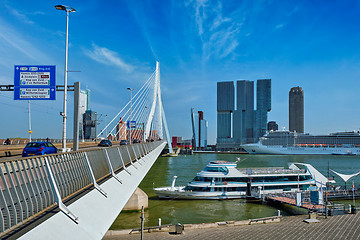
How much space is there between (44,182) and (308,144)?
130 m

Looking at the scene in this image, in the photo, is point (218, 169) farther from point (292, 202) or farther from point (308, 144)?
point (308, 144)

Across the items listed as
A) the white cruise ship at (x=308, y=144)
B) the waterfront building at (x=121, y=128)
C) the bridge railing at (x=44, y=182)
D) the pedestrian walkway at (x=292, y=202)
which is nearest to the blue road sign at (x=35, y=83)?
the bridge railing at (x=44, y=182)

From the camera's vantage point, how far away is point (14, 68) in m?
14.2

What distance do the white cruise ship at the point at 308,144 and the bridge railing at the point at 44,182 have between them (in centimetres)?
11864

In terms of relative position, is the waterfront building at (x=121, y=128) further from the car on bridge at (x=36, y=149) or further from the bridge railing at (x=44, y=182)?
the bridge railing at (x=44, y=182)

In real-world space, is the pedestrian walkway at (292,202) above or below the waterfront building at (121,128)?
below

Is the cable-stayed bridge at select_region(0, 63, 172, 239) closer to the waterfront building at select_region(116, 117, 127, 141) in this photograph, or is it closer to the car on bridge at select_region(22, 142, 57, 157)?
the car on bridge at select_region(22, 142, 57, 157)

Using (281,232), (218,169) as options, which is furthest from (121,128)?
(281,232)

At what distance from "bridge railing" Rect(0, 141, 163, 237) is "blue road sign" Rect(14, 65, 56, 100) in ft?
22.5

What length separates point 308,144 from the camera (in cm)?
12069

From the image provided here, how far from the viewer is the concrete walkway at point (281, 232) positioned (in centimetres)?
1528

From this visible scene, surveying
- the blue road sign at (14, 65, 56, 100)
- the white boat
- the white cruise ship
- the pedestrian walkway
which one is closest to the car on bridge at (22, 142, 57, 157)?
the blue road sign at (14, 65, 56, 100)

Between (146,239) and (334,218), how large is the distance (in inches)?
527

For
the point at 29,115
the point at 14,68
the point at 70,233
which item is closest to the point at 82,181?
the point at 70,233
